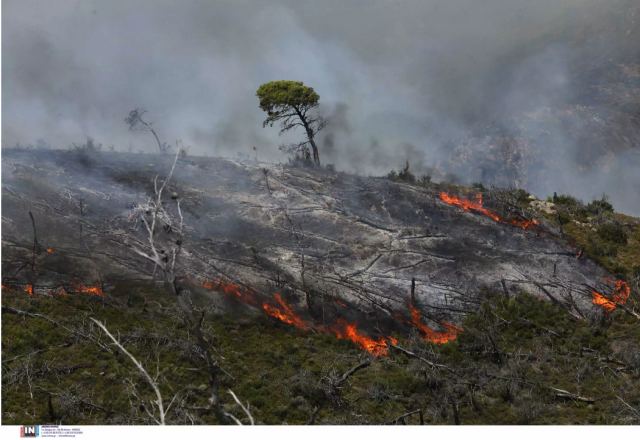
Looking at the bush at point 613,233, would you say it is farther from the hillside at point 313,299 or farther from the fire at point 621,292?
the fire at point 621,292

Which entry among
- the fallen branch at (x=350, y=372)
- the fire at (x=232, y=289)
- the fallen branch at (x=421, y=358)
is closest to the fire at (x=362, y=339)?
the fallen branch at (x=421, y=358)

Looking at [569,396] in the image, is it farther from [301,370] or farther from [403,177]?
[403,177]

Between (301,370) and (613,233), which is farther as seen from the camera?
(613,233)

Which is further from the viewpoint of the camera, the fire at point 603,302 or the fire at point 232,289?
the fire at point 603,302

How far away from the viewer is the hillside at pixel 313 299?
19438 millimetres

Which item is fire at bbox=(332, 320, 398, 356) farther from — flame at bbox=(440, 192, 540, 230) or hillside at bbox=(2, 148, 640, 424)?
flame at bbox=(440, 192, 540, 230)

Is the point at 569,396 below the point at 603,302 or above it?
below

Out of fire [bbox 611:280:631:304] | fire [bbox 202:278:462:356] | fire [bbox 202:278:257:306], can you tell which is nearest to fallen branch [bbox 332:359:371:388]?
fire [bbox 202:278:462:356]

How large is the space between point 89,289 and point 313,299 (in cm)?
868

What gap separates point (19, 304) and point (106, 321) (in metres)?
3.16

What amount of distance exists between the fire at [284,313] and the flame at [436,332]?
4.50m

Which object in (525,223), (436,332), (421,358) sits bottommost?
(421,358)

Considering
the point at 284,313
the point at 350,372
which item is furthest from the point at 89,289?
the point at 350,372

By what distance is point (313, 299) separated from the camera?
24578 millimetres
